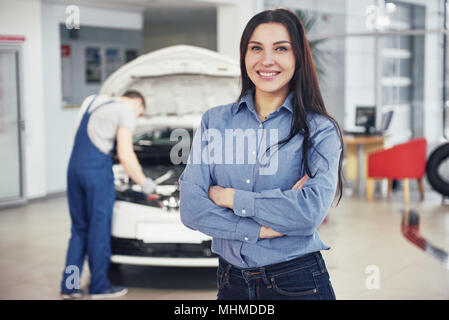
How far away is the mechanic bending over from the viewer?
3.23 metres

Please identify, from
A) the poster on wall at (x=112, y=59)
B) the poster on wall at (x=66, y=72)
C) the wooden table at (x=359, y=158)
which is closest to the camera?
the poster on wall at (x=112, y=59)

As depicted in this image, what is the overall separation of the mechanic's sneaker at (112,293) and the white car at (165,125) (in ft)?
0.57

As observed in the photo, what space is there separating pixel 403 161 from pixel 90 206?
3995mm

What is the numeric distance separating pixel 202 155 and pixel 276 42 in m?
0.33

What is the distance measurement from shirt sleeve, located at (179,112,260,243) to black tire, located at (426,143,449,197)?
17.2 feet

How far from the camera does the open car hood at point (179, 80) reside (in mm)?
3404

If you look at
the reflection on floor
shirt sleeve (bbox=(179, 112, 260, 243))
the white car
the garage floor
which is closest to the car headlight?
the white car

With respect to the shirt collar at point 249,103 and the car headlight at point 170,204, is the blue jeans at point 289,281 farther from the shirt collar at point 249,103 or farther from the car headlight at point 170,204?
the car headlight at point 170,204

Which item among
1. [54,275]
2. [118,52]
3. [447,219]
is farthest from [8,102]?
[447,219]

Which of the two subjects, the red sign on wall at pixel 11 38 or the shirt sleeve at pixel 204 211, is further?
the red sign on wall at pixel 11 38

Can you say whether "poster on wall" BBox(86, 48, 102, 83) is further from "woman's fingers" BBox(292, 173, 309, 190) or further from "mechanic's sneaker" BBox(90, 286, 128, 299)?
"woman's fingers" BBox(292, 173, 309, 190)

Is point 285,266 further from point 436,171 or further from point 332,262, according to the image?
point 436,171

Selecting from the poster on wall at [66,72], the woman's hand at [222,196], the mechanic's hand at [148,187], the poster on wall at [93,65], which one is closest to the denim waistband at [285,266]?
the woman's hand at [222,196]

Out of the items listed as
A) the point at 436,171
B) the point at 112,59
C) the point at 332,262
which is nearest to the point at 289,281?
the point at 332,262
